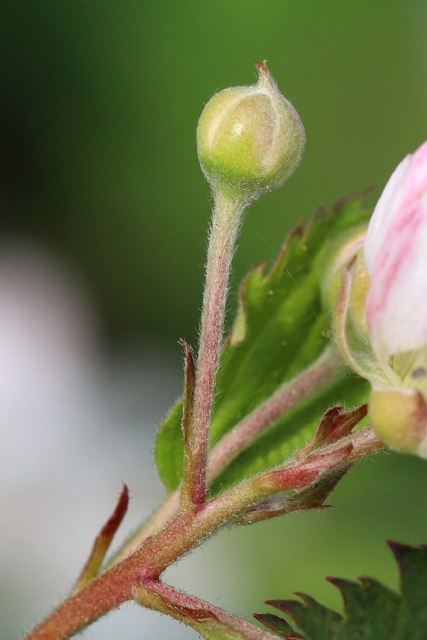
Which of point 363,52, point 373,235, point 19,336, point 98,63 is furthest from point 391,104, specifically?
point 373,235

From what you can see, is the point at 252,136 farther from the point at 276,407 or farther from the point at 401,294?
the point at 276,407

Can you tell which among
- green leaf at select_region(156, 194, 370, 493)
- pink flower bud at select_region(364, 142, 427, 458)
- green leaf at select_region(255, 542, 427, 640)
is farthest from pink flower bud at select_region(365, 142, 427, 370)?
green leaf at select_region(156, 194, 370, 493)

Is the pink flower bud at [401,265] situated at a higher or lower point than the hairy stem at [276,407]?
lower

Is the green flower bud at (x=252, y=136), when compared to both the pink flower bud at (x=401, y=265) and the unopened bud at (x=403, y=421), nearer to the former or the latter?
the pink flower bud at (x=401, y=265)

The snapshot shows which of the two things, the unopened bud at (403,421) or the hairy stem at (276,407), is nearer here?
the unopened bud at (403,421)

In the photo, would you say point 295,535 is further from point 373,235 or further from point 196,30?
point 196,30

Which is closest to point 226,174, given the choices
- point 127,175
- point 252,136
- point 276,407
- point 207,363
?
point 252,136

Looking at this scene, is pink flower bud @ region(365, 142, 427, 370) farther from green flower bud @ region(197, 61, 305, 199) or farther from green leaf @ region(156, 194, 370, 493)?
green leaf @ region(156, 194, 370, 493)

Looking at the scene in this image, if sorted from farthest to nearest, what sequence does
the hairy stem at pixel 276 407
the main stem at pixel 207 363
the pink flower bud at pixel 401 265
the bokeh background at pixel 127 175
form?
the bokeh background at pixel 127 175, the hairy stem at pixel 276 407, the main stem at pixel 207 363, the pink flower bud at pixel 401 265

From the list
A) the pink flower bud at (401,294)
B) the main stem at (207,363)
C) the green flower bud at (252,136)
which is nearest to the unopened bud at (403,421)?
the pink flower bud at (401,294)
